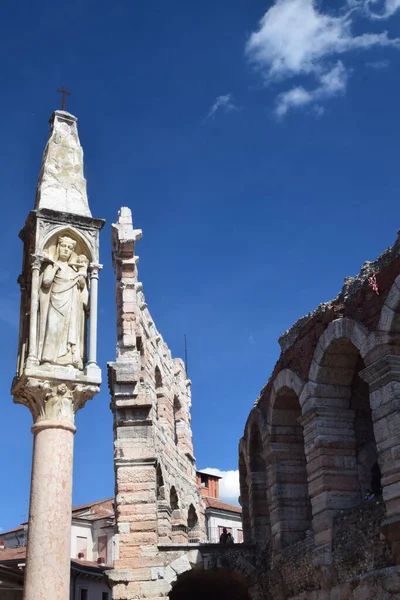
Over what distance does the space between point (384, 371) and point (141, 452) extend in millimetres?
6848

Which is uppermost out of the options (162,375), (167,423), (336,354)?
(162,375)

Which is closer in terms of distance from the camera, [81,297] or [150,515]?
[81,297]

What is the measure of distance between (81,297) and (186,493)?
13928 mm

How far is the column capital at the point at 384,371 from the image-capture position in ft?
36.3

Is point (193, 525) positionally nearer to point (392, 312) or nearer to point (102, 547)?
point (392, 312)

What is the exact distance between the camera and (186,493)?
2144 cm

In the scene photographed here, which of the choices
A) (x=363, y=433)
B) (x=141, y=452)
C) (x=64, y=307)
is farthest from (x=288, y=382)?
(x=64, y=307)

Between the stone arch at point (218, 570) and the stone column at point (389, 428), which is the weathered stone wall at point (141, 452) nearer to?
the stone arch at point (218, 570)

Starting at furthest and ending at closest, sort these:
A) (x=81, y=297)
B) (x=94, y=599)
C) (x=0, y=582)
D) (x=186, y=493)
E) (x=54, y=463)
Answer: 1. (x=94, y=599)
2. (x=186, y=493)
3. (x=0, y=582)
4. (x=81, y=297)
5. (x=54, y=463)

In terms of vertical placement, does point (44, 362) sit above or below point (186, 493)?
below

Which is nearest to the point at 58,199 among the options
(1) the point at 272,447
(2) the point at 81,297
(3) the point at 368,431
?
(2) the point at 81,297

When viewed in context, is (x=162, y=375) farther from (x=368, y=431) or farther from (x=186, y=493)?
(x=368, y=431)

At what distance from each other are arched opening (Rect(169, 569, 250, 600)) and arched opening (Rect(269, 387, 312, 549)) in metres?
2.34

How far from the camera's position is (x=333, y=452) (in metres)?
12.9
